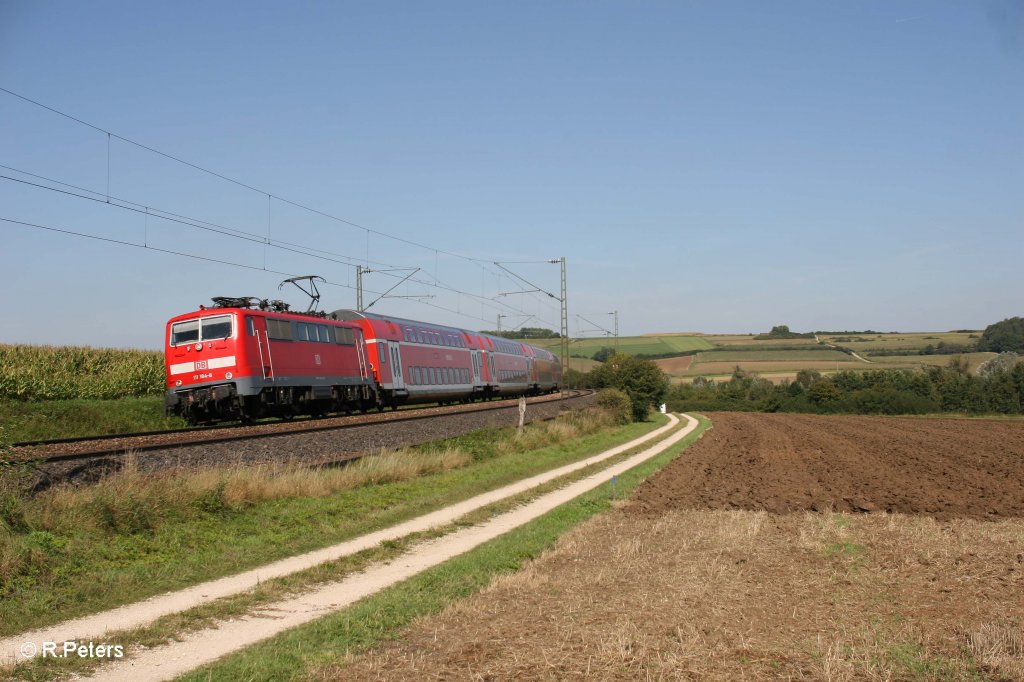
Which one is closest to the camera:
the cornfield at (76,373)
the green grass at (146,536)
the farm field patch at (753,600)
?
the farm field patch at (753,600)

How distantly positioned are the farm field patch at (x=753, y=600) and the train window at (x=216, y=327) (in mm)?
13530

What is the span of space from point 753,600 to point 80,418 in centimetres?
2633

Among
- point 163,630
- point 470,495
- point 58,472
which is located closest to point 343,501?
point 470,495

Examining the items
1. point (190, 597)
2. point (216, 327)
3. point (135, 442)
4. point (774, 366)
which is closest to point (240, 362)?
point (216, 327)

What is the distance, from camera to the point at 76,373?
35.3m

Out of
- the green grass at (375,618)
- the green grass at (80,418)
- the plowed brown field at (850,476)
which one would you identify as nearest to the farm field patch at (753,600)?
the plowed brown field at (850,476)

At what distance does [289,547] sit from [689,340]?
161028 millimetres

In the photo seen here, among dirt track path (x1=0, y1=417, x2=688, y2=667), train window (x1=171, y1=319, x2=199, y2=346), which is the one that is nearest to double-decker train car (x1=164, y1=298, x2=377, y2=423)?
train window (x1=171, y1=319, x2=199, y2=346)

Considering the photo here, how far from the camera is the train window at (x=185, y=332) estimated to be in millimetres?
25938

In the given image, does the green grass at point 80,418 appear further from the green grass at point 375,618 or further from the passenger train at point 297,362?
the green grass at point 375,618

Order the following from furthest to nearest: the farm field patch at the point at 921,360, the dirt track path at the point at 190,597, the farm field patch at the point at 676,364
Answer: the farm field patch at the point at 676,364 → the farm field patch at the point at 921,360 → the dirt track path at the point at 190,597

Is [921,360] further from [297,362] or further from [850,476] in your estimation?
[297,362]

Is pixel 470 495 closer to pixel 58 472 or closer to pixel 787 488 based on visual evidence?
pixel 787 488

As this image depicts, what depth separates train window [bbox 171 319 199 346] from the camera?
85.1 feet
